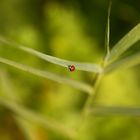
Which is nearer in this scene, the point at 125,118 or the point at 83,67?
the point at 83,67

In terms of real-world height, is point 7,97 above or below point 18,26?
below

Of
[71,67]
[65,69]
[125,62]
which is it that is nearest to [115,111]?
[125,62]

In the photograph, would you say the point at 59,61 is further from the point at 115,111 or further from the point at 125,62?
the point at 115,111

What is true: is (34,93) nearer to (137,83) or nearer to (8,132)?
(8,132)

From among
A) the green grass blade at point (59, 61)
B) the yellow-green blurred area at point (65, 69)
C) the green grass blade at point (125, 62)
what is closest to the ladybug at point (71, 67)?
the green grass blade at point (59, 61)

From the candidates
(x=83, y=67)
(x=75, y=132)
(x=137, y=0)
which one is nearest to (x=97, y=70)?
(x=83, y=67)

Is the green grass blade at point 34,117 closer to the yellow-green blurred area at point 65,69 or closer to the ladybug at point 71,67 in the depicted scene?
the yellow-green blurred area at point 65,69
